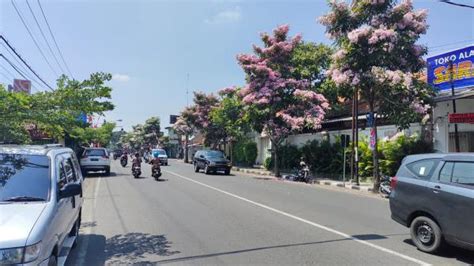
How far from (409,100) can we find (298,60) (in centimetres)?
1141

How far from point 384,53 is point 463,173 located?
38.2ft

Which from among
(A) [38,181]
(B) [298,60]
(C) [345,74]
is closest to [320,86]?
(B) [298,60]

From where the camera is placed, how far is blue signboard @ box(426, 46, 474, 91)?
18.4 metres

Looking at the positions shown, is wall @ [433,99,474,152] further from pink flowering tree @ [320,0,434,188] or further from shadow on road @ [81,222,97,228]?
shadow on road @ [81,222,97,228]

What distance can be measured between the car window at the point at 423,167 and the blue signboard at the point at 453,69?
1207 cm

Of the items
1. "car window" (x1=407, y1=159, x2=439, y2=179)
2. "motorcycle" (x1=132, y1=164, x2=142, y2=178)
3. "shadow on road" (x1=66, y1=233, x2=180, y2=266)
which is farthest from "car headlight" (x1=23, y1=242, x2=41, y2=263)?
"motorcycle" (x1=132, y1=164, x2=142, y2=178)

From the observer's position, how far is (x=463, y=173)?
23.0ft

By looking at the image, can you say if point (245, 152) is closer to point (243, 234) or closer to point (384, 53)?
point (384, 53)

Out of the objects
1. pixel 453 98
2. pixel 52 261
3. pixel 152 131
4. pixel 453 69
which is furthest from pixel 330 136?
pixel 152 131

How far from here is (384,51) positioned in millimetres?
17719

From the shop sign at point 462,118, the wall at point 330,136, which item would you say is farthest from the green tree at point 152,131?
the shop sign at point 462,118

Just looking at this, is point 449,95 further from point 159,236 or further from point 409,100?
point 159,236

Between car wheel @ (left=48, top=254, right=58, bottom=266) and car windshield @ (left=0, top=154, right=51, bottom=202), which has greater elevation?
car windshield @ (left=0, top=154, right=51, bottom=202)

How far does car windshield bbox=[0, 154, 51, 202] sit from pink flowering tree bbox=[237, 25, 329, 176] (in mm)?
21620
